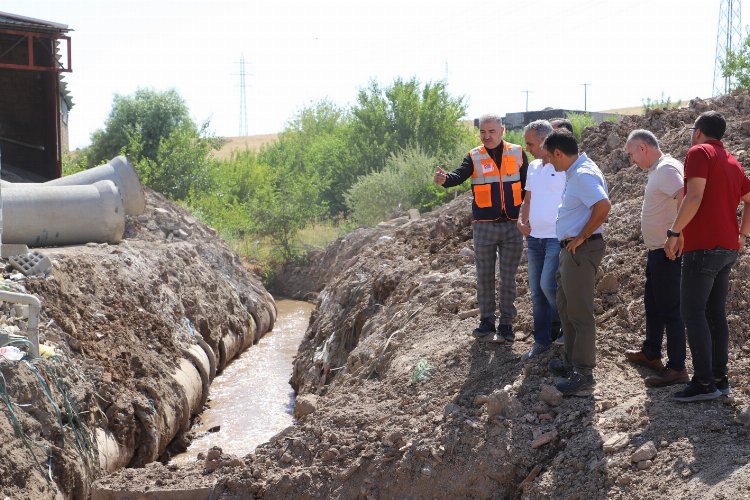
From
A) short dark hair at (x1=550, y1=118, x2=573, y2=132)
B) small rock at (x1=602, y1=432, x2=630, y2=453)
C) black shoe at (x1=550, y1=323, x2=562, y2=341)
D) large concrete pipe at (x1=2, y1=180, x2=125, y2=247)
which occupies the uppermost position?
short dark hair at (x1=550, y1=118, x2=573, y2=132)

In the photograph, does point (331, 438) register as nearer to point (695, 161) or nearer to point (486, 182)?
point (486, 182)

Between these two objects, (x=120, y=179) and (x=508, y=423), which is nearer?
(x=508, y=423)

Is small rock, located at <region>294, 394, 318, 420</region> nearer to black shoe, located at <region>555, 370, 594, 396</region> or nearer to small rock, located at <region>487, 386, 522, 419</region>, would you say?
small rock, located at <region>487, 386, 522, 419</region>

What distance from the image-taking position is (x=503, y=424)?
664 centimetres

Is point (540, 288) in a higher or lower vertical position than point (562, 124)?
lower

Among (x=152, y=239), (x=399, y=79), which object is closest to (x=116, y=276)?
(x=152, y=239)

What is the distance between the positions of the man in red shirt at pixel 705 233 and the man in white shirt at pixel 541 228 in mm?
1354

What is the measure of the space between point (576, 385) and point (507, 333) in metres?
1.41

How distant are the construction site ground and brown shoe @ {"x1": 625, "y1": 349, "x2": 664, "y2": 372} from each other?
0.06 m

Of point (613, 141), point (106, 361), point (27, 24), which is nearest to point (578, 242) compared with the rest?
point (613, 141)

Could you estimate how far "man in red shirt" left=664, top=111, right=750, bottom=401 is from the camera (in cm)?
590

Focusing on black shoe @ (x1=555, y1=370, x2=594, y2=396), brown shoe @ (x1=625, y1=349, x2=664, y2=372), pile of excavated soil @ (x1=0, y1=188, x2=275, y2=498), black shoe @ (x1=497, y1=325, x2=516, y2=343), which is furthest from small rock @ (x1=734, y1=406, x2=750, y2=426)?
pile of excavated soil @ (x1=0, y1=188, x2=275, y2=498)

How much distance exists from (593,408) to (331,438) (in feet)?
7.08

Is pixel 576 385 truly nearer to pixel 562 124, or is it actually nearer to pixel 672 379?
pixel 672 379
